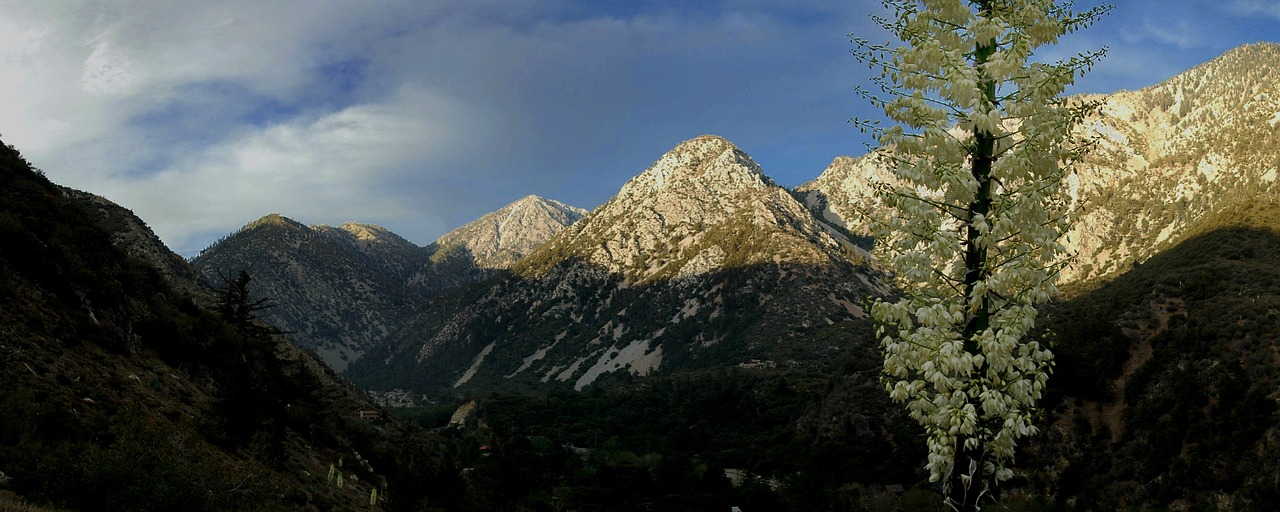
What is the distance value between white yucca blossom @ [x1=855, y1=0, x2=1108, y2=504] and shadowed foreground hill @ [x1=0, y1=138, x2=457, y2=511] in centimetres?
1749

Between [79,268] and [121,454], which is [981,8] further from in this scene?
[79,268]

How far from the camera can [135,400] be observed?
2762 centimetres

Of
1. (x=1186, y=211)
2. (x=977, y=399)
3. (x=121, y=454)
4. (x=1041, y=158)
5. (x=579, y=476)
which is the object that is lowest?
(x=579, y=476)

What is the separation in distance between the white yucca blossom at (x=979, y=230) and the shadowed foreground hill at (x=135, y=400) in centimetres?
1749

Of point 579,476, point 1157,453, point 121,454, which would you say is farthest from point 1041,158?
point 579,476

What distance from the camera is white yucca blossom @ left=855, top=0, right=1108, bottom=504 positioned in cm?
666

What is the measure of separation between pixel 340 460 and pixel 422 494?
846 centimetres

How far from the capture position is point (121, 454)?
61.4 feet

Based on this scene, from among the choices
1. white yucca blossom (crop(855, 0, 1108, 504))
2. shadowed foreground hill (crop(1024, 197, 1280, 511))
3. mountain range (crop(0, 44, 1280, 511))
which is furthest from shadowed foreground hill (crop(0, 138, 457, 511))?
shadowed foreground hill (crop(1024, 197, 1280, 511))

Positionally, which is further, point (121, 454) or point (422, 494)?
point (422, 494)

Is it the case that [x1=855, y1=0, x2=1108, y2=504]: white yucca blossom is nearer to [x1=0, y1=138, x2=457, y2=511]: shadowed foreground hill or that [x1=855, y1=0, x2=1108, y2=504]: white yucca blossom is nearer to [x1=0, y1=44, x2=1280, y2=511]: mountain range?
[x1=0, y1=44, x2=1280, y2=511]: mountain range

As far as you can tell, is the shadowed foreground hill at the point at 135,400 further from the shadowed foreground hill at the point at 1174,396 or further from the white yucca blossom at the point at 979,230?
the shadowed foreground hill at the point at 1174,396

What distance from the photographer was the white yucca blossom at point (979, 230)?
6.66 m

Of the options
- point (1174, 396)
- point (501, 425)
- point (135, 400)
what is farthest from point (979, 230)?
point (501, 425)
